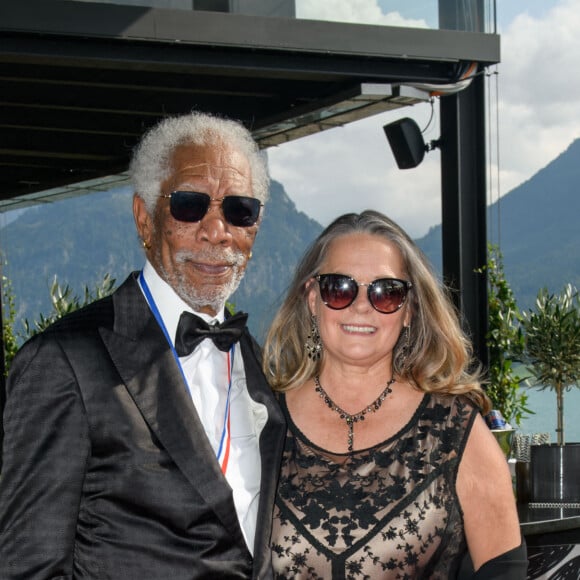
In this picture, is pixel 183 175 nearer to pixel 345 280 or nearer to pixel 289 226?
pixel 345 280

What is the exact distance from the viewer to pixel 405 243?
2.52m

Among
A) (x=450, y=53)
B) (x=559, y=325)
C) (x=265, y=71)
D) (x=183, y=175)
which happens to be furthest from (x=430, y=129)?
A: (x=183, y=175)

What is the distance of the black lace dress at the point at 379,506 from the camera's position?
2.29 metres

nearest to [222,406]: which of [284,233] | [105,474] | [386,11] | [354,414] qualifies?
[105,474]

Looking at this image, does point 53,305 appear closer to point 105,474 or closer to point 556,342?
point 556,342

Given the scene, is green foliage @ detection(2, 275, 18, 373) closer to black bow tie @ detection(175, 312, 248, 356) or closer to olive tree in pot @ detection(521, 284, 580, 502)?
olive tree in pot @ detection(521, 284, 580, 502)

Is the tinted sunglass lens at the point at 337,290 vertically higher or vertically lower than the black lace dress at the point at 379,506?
higher

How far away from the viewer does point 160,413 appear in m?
1.88

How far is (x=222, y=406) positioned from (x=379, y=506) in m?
0.54

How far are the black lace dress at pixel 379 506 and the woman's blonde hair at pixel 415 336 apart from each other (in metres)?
0.10

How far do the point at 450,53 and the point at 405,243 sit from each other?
3774 mm

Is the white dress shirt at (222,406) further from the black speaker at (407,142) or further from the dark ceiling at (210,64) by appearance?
the black speaker at (407,142)

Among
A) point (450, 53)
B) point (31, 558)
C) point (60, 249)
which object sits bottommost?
point (31, 558)

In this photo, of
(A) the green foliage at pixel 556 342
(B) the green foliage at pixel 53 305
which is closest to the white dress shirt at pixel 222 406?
(A) the green foliage at pixel 556 342
